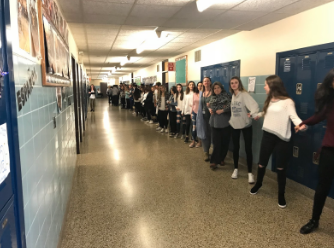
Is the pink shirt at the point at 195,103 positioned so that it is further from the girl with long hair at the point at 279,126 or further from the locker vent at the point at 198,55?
the girl with long hair at the point at 279,126

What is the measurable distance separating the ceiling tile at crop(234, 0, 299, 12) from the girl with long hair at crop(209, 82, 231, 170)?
1.29 meters

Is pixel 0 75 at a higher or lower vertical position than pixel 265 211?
higher

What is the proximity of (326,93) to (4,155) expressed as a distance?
8.95 feet

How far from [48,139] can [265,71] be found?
358 centimetres

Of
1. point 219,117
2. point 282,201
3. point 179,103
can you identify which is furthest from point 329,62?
point 179,103

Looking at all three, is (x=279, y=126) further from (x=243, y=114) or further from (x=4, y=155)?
(x=4, y=155)

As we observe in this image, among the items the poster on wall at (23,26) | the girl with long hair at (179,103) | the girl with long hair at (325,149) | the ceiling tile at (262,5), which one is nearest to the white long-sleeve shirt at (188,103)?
the girl with long hair at (179,103)

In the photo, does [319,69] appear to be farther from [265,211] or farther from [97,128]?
[97,128]

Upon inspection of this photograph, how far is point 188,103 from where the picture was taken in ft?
19.8

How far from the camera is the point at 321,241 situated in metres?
2.45

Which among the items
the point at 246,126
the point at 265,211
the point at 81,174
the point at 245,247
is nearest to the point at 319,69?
the point at 246,126

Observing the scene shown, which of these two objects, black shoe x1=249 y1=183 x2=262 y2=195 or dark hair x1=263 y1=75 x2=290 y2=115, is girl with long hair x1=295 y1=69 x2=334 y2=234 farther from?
black shoe x1=249 y1=183 x2=262 y2=195

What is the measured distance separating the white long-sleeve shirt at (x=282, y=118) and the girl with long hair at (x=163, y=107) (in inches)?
189

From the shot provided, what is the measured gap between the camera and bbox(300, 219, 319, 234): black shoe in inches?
101
